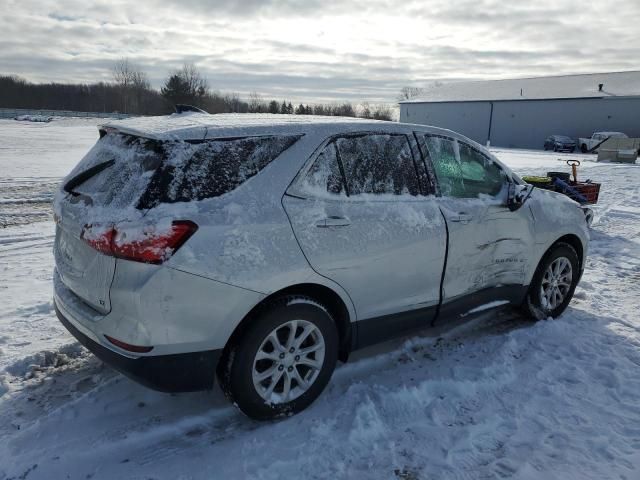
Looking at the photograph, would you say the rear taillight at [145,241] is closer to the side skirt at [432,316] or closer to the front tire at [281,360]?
the front tire at [281,360]

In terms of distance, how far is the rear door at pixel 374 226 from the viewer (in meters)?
3.03

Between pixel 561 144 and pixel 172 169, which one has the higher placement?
pixel 172 169

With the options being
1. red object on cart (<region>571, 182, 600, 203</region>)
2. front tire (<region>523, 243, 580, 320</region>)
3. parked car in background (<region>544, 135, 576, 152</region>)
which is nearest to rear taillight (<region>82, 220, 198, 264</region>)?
front tire (<region>523, 243, 580, 320</region>)

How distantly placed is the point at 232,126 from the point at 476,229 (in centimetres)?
204

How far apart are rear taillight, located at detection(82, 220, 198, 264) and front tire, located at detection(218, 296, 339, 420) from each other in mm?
660

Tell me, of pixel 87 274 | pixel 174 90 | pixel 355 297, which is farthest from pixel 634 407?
pixel 174 90

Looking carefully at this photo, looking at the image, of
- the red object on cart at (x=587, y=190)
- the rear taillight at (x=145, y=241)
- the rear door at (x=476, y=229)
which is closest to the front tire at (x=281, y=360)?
the rear taillight at (x=145, y=241)

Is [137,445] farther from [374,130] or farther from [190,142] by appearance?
[374,130]

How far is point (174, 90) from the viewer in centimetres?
6022

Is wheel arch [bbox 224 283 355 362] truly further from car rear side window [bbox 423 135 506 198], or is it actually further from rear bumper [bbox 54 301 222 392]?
car rear side window [bbox 423 135 506 198]

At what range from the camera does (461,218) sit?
3736mm

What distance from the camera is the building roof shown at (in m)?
45.1

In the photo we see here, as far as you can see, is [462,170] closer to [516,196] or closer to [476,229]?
[476,229]

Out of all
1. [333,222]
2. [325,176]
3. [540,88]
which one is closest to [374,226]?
[333,222]
